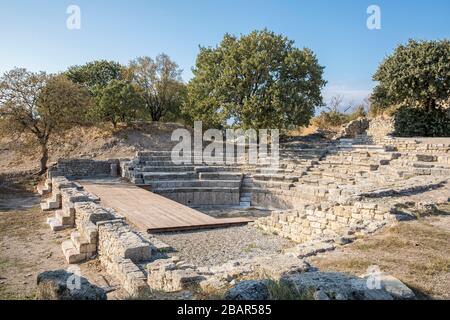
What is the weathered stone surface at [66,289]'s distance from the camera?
154 inches

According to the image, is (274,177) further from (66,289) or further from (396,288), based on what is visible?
(66,289)

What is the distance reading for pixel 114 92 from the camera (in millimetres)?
23266

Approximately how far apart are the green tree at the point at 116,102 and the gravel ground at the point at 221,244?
48.7ft

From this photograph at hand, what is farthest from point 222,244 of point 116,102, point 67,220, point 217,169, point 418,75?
point 116,102

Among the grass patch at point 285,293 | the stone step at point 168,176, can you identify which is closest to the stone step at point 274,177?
the stone step at point 168,176

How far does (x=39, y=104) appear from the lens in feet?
56.4

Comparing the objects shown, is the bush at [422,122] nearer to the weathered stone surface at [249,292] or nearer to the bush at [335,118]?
the bush at [335,118]

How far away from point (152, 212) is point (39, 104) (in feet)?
30.4

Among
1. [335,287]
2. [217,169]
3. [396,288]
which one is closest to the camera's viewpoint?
[335,287]

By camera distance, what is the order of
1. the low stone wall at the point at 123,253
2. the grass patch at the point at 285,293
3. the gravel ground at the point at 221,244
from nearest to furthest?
the grass patch at the point at 285,293 → the low stone wall at the point at 123,253 → the gravel ground at the point at 221,244

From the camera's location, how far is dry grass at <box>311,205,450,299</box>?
4.87 metres
